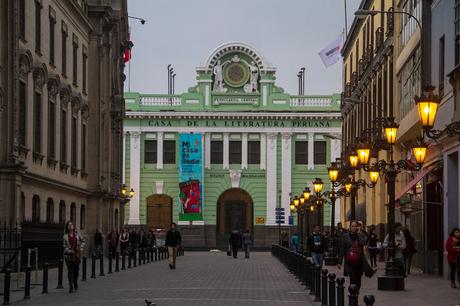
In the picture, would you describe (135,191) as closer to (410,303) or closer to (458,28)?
(458,28)

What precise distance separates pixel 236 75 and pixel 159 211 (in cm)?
1245

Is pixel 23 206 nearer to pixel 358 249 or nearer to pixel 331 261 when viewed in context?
pixel 331 261

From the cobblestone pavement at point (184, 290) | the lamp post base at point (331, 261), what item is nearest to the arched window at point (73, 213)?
the lamp post base at point (331, 261)

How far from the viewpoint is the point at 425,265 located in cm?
3562

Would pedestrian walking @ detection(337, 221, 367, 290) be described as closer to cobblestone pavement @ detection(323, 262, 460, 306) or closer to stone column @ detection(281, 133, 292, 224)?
cobblestone pavement @ detection(323, 262, 460, 306)

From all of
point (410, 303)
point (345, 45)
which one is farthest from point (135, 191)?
point (410, 303)

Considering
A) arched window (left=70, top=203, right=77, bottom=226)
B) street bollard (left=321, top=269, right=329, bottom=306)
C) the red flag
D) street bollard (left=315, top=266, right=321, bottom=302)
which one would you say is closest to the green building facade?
the red flag

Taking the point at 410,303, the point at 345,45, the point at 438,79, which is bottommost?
the point at 410,303

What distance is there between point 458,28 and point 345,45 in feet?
127

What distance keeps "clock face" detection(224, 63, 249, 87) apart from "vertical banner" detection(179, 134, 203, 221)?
5.37m

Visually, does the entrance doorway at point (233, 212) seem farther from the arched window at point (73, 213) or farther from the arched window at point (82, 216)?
the arched window at point (73, 213)

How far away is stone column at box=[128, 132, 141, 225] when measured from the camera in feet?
278

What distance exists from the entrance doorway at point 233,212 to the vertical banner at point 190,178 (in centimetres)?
249

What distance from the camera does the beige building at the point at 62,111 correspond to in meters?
35.3
